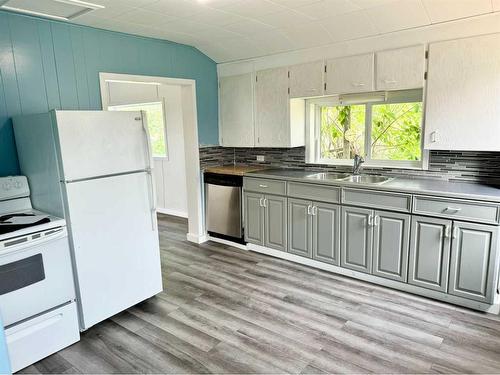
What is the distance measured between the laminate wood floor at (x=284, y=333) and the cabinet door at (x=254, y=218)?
26.0 inches

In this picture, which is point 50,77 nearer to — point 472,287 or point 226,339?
point 226,339

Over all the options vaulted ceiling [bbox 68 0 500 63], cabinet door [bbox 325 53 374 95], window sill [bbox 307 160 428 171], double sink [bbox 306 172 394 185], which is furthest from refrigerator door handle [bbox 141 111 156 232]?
window sill [bbox 307 160 428 171]

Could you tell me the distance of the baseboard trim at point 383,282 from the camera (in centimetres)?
275

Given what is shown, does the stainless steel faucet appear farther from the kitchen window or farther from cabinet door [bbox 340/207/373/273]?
cabinet door [bbox 340/207/373/273]

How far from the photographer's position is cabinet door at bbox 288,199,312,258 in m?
3.61

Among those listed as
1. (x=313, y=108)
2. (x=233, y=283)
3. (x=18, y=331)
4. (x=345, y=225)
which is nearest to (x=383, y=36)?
(x=313, y=108)

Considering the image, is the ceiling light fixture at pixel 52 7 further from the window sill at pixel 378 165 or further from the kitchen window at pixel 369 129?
the window sill at pixel 378 165

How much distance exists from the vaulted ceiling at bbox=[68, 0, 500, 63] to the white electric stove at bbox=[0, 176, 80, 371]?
1.76 metres

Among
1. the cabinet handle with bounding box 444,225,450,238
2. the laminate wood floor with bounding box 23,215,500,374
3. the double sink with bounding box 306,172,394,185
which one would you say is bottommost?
the laminate wood floor with bounding box 23,215,500,374

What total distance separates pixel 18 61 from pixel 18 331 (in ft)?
6.71

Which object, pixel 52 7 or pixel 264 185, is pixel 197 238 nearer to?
pixel 264 185

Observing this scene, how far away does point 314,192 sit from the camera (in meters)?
3.51

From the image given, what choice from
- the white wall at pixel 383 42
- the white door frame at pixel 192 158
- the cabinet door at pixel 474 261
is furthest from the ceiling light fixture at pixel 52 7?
the cabinet door at pixel 474 261

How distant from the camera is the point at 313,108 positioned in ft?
13.5
